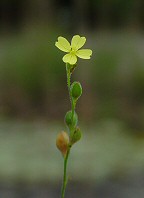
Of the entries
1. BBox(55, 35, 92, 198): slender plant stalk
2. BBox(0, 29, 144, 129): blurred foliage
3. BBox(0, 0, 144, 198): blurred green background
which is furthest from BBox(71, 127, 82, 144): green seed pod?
BBox(0, 29, 144, 129): blurred foliage

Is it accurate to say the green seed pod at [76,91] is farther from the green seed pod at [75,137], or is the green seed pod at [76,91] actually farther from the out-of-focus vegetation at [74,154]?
the out-of-focus vegetation at [74,154]

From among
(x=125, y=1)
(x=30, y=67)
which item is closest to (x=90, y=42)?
(x=125, y=1)

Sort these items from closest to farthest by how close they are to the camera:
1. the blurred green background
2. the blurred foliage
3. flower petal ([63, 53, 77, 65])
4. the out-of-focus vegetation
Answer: flower petal ([63, 53, 77, 65])
the blurred green background
the out-of-focus vegetation
the blurred foliage

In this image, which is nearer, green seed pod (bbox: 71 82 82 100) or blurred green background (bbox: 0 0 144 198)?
green seed pod (bbox: 71 82 82 100)

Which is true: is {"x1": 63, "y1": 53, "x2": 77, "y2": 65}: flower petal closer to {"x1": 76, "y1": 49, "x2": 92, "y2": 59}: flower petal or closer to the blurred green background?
{"x1": 76, "y1": 49, "x2": 92, "y2": 59}: flower petal

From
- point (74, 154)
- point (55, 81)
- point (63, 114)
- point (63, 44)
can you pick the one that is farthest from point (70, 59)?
point (55, 81)

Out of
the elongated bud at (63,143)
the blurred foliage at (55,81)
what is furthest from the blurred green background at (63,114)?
the elongated bud at (63,143)

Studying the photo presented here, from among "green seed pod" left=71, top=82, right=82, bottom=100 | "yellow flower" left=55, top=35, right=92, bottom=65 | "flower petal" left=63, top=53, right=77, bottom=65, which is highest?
"yellow flower" left=55, top=35, right=92, bottom=65
